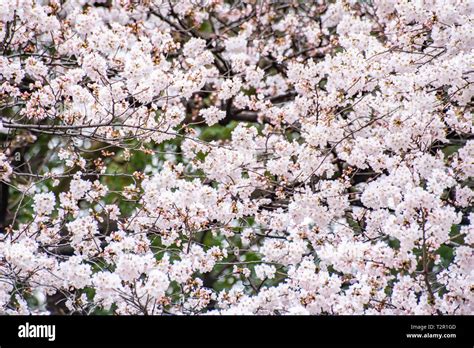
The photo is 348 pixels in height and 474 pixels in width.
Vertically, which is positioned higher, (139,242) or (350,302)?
(139,242)

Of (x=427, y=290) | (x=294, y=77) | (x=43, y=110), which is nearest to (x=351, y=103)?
(x=294, y=77)

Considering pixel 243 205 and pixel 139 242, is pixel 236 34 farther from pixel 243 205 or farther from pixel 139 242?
pixel 139 242

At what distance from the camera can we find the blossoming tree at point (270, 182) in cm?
471

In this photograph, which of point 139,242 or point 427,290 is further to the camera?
point 139,242

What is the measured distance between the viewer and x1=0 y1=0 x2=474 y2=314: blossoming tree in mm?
4711

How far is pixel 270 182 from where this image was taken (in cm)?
574

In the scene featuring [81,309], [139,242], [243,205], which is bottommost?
[81,309]

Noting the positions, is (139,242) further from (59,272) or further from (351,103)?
(351,103)

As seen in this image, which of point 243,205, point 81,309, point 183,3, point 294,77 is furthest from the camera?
point 183,3

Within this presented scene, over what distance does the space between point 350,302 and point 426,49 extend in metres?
2.26

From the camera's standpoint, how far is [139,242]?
17.1ft

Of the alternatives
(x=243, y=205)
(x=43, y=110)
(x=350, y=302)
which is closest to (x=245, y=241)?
(x=243, y=205)
